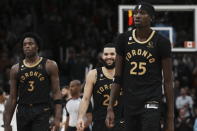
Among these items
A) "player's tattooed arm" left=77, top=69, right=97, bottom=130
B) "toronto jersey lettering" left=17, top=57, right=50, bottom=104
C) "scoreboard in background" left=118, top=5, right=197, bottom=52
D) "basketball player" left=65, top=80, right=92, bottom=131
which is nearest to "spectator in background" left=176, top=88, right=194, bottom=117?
"scoreboard in background" left=118, top=5, right=197, bottom=52

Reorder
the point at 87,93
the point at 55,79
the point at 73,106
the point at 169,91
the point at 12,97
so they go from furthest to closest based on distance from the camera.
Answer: the point at 73,106, the point at 87,93, the point at 12,97, the point at 55,79, the point at 169,91

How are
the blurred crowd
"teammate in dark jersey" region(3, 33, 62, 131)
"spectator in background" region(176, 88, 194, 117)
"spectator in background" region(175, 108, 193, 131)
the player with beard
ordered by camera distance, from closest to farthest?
"teammate in dark jersey" region(3, 33, 62, 131) → the player with beard → "spectator in background" region(175, 108, 193, 131) → "spectator in background" region(176, 88, 194, 117) → the blurred crowd

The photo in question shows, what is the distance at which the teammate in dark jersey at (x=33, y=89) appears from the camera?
9547 mm

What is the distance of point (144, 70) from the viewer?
25.1 feet

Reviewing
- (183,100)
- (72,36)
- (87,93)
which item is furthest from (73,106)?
(72,36)

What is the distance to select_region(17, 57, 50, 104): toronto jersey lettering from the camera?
9609 mm

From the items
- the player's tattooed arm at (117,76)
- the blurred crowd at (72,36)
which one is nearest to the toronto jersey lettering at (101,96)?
the player's tattooed arm at (117,76)

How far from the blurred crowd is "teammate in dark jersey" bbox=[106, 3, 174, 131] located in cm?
1086

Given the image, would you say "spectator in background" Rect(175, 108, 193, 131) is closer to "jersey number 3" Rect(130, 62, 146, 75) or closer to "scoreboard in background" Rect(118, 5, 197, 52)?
"scoreboard in background" Rect(118, 5, 197, 52)

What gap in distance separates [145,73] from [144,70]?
0.12 ft

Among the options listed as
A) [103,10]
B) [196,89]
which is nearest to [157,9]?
[196,89]

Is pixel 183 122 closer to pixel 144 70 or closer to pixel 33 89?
pixel 33 89

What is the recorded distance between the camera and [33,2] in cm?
2592

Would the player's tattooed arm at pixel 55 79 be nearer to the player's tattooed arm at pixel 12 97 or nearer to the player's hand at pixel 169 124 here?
the player's tattooed arm at pixel 12 97
